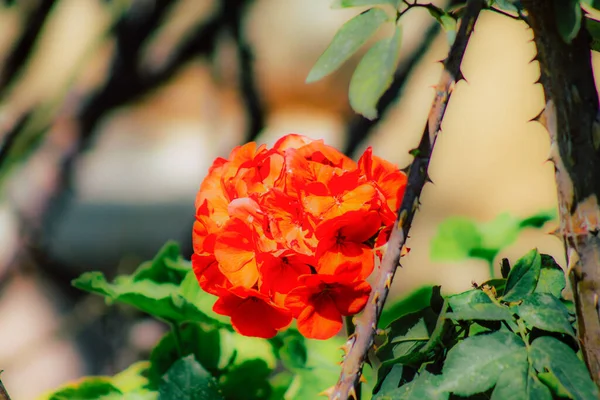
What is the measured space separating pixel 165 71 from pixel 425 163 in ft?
4.71

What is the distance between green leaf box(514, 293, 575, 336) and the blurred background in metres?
1.25

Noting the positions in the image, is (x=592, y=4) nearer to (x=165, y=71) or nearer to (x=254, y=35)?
(x=165, y=71)

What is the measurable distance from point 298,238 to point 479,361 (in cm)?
18

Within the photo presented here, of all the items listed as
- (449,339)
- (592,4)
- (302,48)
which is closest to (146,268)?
(449,339)

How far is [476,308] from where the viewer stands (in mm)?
572

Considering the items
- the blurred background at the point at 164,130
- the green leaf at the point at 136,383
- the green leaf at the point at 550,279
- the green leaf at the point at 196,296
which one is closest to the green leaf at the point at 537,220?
the green leaf at the point at 550,279

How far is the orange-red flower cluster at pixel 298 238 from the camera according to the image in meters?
0.62

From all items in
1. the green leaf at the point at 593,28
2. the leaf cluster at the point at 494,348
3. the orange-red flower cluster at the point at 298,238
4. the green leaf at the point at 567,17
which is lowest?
the leaf cluster at the point at 494,348

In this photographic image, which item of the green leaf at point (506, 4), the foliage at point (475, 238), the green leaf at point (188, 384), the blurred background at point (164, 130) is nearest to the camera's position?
the green leaf at point (506, 4)

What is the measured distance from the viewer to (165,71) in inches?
74.0

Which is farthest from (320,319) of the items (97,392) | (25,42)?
(25,42)

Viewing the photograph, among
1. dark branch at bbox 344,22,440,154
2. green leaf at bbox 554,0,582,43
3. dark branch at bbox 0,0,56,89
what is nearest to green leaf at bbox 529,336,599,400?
green leaf at bbox 554,0,582,43

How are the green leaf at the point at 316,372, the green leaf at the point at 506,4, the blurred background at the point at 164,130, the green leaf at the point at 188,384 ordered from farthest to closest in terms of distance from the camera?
1. the blurred background at the point at 164,130
2. the green leaf at the point at 316,372
3. the green leaf at the point at 188,384
4. the green leaf at the point at 506,4

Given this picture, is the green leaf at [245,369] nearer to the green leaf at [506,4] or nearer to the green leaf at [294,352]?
the green leaf at [294,352]
